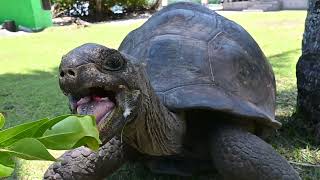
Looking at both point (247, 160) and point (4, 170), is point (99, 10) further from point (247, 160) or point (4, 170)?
point (4, 170)

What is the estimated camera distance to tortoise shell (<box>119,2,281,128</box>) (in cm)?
182

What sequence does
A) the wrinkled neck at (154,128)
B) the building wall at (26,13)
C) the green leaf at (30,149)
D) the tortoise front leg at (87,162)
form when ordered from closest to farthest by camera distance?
1. the green leaf at (30,149)
2. the wrinkled neck at (154,128)
3. the tortoise front leg at (87,162)
4. the building wall at (26,13)

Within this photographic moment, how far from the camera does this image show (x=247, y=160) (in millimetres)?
1733

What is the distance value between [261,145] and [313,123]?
0.89 metres

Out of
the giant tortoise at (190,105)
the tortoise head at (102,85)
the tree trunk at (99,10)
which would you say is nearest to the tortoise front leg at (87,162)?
the giant tortoise at (190,105)

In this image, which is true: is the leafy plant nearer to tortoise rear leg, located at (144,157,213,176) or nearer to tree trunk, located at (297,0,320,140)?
tortoise rear leg, located at (144,157,213,176)

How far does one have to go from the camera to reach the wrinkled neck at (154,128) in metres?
1.44

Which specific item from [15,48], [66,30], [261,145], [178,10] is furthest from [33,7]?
[261,145]

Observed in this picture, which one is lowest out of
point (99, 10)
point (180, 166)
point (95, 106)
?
point (99, 10)

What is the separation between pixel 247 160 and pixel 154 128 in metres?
0.41

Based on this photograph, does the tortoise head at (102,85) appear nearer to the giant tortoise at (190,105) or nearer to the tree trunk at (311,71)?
the giant tortoise at (190,105)

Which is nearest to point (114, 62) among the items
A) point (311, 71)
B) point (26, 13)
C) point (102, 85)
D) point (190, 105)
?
point (102, 85)

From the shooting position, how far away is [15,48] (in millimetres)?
8352

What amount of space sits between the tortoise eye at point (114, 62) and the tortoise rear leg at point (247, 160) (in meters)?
0.65
